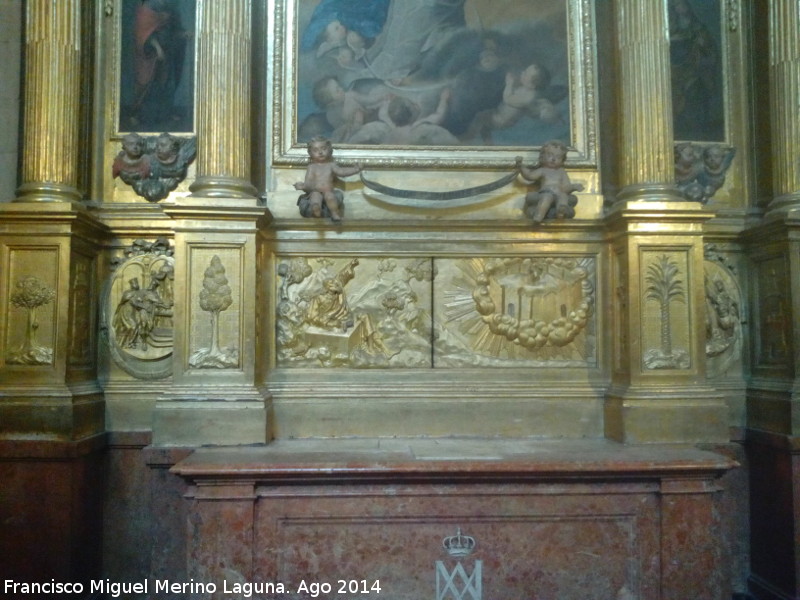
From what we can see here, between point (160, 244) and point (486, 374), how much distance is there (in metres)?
2.73

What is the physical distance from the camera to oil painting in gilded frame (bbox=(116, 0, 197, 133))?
5.94 meters

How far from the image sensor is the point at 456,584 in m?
4.45

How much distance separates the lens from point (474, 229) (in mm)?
5875

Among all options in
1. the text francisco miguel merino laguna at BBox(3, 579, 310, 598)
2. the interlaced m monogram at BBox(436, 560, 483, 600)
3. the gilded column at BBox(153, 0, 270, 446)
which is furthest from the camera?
the gilded column at BBox(153, 0, 270, 446)

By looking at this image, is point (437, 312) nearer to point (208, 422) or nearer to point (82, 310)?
point (208, 422)

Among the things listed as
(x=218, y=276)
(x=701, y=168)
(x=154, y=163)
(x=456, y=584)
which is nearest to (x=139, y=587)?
(x=218, y=276)

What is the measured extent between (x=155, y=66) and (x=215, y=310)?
2219 millimetres

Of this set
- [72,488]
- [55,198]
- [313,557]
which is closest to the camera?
[313,557]

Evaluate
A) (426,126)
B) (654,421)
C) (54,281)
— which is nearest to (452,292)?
(426,126)

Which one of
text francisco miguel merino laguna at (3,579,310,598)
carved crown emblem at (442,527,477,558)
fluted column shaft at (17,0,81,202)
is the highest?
fluted column shaft at (17,0,81,202)

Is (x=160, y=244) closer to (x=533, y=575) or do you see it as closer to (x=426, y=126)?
(x=426, y=126)

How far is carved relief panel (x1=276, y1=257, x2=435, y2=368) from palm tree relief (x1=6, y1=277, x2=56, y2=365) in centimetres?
163

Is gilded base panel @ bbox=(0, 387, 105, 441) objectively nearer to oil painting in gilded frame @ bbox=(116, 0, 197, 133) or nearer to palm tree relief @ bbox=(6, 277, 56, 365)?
palm tree relief @ bbox=(6, 277, 56, 365)

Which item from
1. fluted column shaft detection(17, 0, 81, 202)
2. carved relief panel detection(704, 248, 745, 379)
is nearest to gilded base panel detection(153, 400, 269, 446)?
fluted column shaft detection(17, 0, 81, 202)
